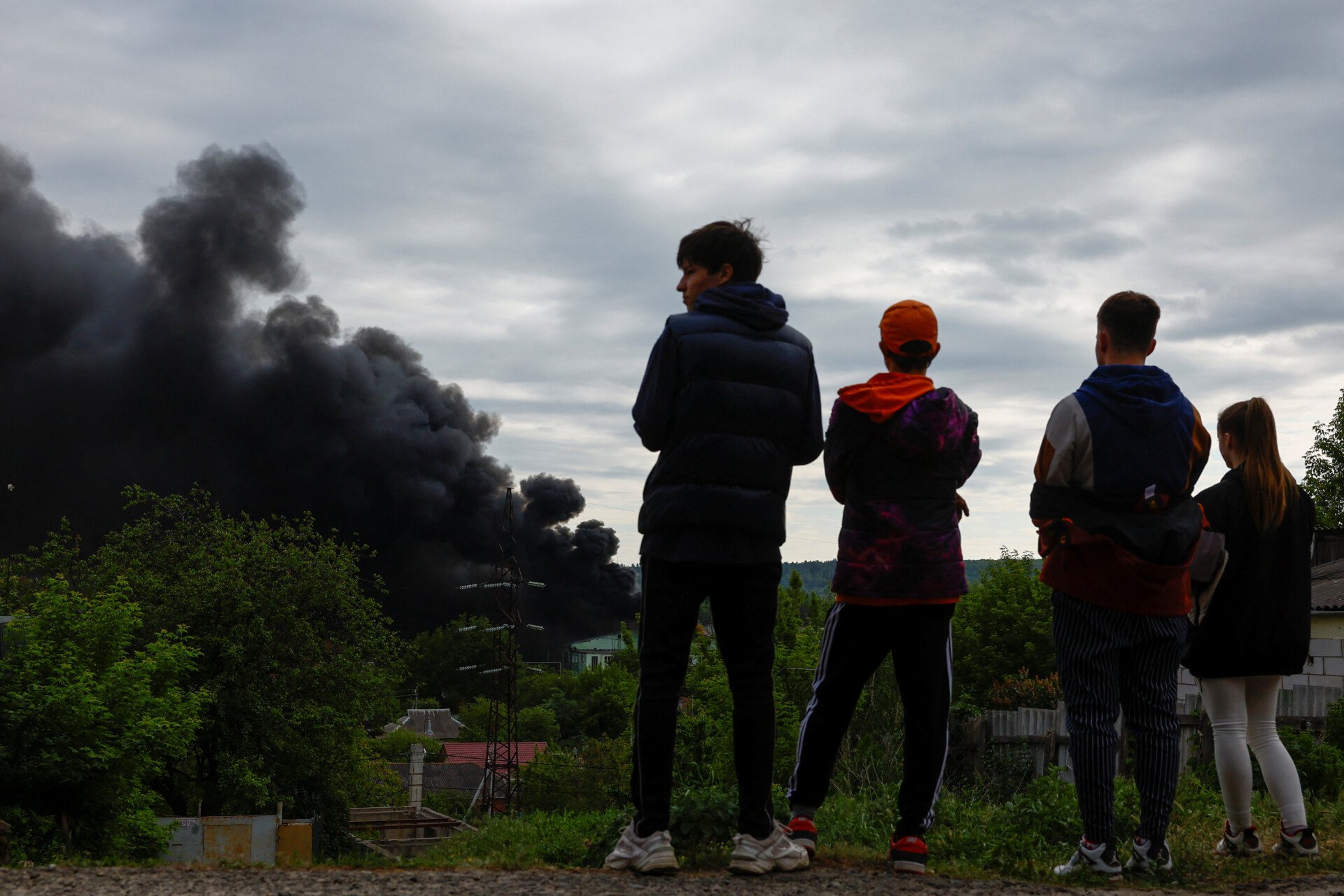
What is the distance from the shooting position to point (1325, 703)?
10.4 m

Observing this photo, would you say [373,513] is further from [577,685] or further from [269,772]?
[269,772]

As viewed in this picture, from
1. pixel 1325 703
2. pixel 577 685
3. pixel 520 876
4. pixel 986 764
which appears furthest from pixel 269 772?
pixel 577 685

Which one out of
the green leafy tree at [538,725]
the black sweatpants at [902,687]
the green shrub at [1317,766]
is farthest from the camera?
the green leafy tree at [538,725]

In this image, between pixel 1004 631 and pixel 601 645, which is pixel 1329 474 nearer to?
pixel 1004 631

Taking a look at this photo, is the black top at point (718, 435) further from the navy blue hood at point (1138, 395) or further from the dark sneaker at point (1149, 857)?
the dark sneaker at point (1149, 857)

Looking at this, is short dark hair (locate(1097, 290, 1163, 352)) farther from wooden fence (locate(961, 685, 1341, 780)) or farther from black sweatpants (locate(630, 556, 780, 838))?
wooden fence (locate(961, 685, 1341, 780))

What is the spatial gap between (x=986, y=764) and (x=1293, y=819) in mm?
8190

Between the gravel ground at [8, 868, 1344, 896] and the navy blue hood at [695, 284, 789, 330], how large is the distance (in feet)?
5.90

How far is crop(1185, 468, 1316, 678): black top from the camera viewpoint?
14.4ft

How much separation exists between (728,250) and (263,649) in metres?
32.1

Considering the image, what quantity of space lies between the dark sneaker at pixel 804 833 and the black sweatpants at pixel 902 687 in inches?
4.4

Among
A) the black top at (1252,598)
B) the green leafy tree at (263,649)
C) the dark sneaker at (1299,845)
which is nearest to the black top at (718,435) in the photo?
the black top at (1252,598)

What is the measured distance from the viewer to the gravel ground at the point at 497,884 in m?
3.51

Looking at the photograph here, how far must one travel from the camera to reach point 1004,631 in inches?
1528
